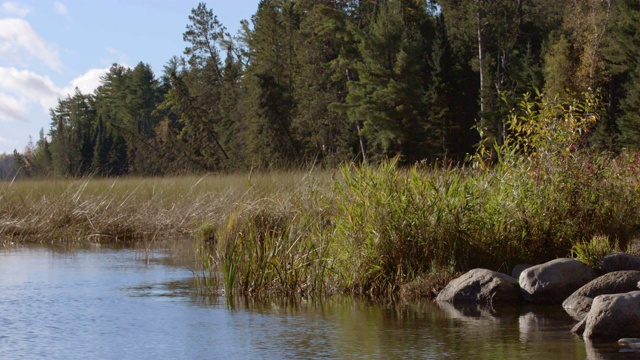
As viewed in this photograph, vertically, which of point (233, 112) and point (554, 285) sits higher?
point (233, 112)

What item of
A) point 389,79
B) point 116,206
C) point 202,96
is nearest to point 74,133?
point 202,96

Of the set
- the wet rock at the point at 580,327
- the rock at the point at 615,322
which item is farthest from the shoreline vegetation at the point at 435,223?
the rock at the point at 615,322

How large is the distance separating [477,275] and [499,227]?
115cm

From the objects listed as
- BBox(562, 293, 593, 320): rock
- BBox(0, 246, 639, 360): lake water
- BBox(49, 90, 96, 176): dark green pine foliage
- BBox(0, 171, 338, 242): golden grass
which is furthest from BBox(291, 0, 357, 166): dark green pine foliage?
BBox(562, 293, 593, 320): rock

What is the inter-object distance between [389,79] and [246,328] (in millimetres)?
38272

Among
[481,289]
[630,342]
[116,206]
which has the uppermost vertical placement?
[116,206]

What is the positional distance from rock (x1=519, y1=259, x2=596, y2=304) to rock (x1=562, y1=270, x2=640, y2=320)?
298 mm

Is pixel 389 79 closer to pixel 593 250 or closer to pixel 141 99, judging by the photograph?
Answer: pixel 593 250

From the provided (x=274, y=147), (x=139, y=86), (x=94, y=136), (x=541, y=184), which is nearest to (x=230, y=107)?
(x=274, y=147)

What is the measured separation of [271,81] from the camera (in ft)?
169

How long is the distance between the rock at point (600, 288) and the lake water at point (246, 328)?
0.56ft

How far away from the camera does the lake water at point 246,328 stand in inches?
270

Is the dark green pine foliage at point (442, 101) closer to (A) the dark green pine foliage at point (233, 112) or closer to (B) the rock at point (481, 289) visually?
(A) the dark green pine foliage at point (233, 112)

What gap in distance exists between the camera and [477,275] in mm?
9219
